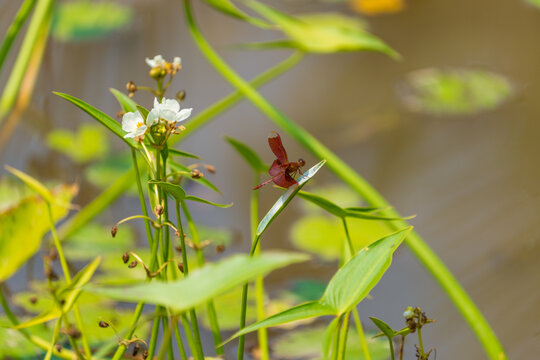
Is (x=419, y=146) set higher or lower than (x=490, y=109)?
lower

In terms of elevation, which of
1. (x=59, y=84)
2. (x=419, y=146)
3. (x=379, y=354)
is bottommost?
(x=379, y=354)

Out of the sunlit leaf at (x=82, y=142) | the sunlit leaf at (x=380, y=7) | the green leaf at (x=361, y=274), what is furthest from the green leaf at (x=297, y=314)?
the sunlit leaf at (x=380, y=7)

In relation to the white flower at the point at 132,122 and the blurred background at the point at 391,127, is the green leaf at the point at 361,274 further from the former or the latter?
the blurred background at the point at 391,127

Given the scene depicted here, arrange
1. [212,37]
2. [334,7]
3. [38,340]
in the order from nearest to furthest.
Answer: [38,340] → [212,37] → [334,7]

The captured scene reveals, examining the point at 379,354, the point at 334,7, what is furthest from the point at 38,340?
the point at 334,7

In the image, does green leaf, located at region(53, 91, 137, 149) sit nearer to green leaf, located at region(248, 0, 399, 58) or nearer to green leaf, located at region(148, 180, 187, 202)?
green leaf, located at region(148, 180, 187, 202)

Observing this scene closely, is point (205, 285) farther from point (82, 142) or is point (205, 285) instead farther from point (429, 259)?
point (82, 142)

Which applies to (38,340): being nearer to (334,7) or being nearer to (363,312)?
(363,312)

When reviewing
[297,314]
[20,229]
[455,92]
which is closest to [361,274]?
[297,314]
